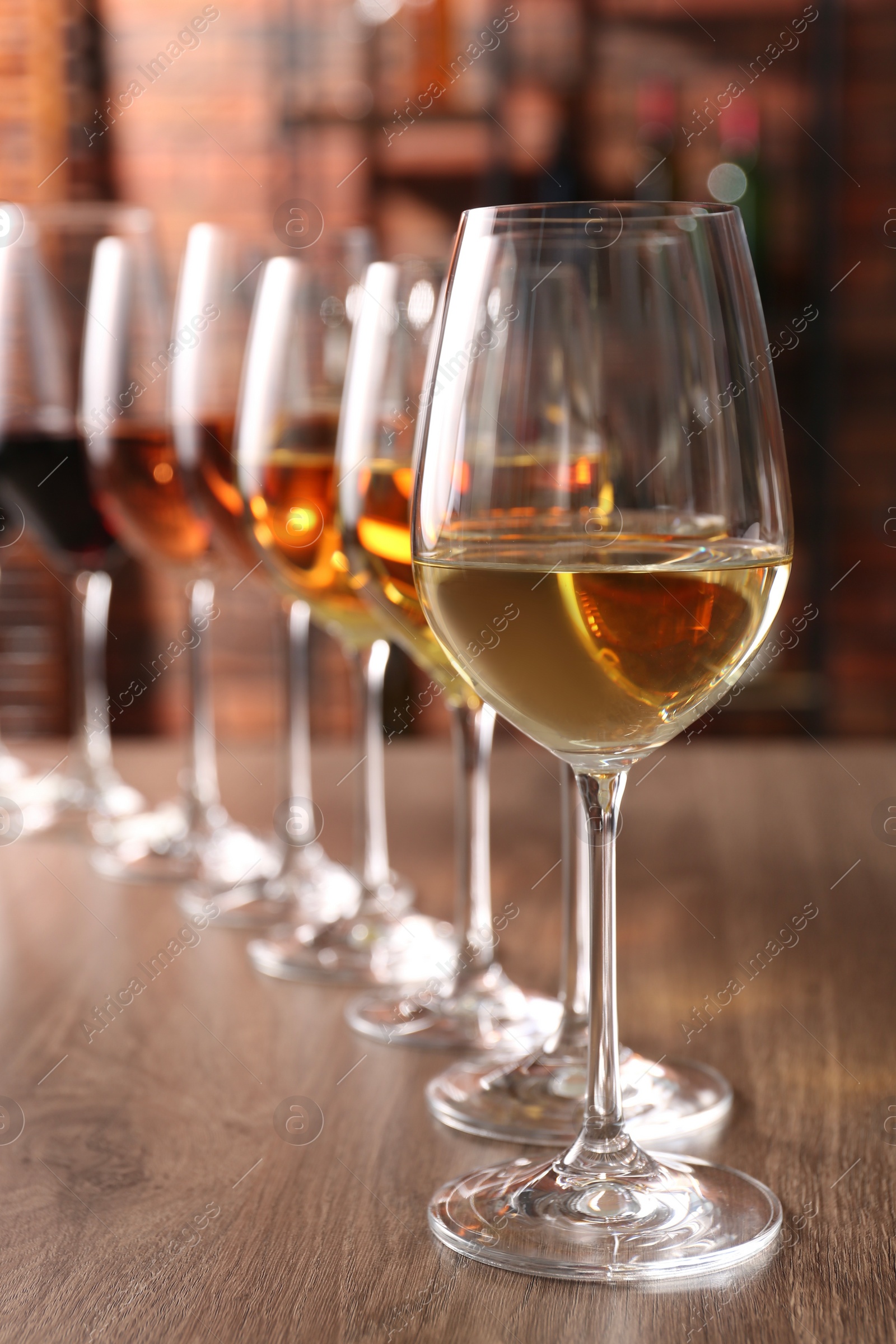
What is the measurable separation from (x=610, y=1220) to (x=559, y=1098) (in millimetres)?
122

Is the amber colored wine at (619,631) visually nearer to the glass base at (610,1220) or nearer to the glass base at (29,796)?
the glass base at (610,1220)

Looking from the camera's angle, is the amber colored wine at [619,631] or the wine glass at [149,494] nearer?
the amber colored wine at [619,631]

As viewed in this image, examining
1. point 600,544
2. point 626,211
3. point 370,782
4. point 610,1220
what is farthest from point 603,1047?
point 370,782

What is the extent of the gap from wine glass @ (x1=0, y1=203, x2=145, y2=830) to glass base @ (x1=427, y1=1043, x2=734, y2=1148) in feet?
1.80

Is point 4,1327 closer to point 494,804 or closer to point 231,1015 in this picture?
point 231,1015

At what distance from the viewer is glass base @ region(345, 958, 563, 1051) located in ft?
2.17

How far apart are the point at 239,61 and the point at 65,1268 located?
261 cm

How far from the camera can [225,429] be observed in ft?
3.10

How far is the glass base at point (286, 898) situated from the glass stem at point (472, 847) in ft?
0.39

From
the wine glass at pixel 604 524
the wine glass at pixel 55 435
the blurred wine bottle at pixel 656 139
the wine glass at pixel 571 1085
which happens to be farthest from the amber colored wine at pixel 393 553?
the blurred wine bottle at pixel 656 139

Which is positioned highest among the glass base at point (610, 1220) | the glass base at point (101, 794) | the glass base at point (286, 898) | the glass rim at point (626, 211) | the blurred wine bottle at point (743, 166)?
the blurred wine bottle at point (743, 166)

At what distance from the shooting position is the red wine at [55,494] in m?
1.12

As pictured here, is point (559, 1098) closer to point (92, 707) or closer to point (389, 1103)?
point (389, 1103)

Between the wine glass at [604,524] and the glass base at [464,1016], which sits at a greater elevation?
the wine glass at [604,524]
